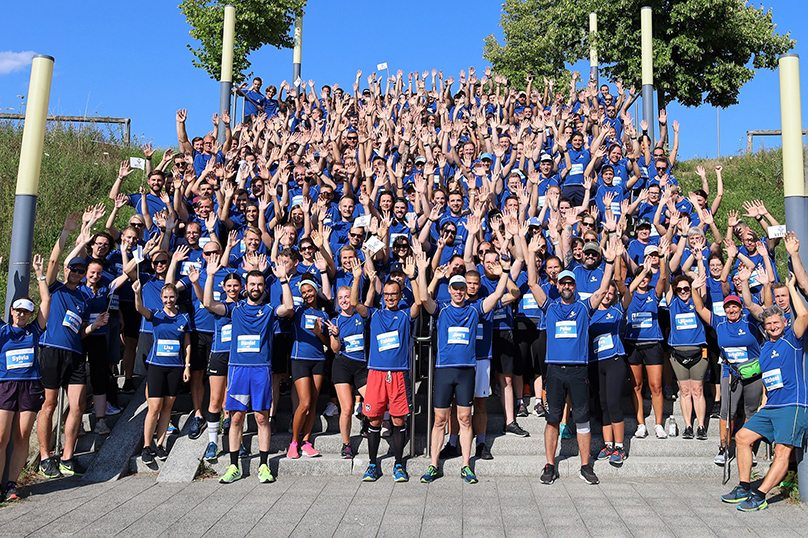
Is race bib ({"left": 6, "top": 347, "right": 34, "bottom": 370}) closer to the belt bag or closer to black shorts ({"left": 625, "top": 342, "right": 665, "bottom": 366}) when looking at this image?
black shorts ({"left": 625, "top": 342, "right": 665, "bottom": 366})

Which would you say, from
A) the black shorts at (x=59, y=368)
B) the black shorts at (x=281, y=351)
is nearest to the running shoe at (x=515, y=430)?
the black shorts at (x=281, y=351)

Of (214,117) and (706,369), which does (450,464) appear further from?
(214,117)

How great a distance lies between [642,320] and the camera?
7.86 metres

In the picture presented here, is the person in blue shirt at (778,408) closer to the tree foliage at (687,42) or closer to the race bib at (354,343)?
the race bib at (354,343)

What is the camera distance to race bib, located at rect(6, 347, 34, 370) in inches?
256

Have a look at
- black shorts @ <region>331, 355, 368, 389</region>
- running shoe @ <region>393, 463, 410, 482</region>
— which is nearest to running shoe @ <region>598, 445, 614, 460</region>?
running shoe @ <region>393, 463, 410, 482</region>

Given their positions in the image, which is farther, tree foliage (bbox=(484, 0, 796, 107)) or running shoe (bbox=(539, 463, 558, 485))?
tree foliage (bbox=(484, 0, 796, 107))

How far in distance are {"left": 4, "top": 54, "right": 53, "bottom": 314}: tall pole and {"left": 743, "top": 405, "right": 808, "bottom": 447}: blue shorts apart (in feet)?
25.6

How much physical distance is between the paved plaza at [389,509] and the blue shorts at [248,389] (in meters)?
0.83

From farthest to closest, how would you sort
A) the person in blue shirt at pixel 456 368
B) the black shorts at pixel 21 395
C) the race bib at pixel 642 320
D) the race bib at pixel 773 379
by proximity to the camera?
the race bib at pixel 642 320, the person in blue shirt at pixel 456 368, the black shorts at pixel 21 395, the race bib at pixel 773 379

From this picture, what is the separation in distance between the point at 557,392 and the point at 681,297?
6.91 ft

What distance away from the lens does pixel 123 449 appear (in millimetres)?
7586

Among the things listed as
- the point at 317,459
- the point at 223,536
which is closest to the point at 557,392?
the point at 317,459

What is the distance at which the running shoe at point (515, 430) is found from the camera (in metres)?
7.71
